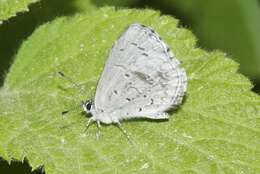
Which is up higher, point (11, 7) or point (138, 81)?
point (11, 7)

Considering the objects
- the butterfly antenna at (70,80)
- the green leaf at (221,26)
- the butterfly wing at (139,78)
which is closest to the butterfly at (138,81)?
the butterfly wing at (139,78)

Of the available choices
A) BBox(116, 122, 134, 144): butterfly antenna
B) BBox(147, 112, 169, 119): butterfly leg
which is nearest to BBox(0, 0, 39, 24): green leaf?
BBox(116, 122, 134, 144): butterfly antenna

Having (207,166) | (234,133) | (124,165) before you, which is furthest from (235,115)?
(124,165)

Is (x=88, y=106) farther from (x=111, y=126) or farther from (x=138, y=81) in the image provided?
(x=138, y=81)

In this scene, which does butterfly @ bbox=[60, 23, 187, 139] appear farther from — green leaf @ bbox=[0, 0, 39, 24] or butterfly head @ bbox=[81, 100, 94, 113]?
green leaf @ bbox=[0, 0, 39, 24]

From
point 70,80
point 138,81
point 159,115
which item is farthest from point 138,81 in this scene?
point 70,80
